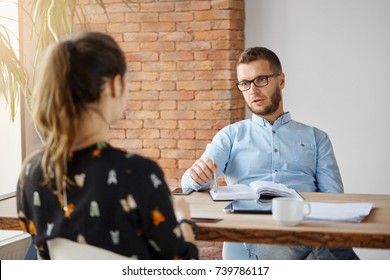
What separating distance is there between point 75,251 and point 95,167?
220 millimetres

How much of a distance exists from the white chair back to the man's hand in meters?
1.03

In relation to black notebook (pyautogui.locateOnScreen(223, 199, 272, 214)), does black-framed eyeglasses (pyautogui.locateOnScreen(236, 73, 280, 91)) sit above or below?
above

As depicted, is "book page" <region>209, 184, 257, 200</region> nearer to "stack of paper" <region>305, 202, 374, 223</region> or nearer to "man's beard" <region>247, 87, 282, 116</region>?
"stack of paper" <region>305, 202, 374, 223</region>

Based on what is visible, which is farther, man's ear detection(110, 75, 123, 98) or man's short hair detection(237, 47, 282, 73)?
man's short hair detection(237, 47, 282, 73)

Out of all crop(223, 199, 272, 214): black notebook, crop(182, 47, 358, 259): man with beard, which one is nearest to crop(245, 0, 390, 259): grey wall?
crop(182, 47, 358, 259): man with beard

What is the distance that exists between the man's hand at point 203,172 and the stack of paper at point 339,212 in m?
0.47

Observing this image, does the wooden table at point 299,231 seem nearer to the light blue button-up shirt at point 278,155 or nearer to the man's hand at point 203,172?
the man's hand at point 203,172

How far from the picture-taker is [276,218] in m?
1.96

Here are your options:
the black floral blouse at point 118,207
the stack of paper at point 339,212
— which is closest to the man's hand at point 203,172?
the stack of paper at point 339,212

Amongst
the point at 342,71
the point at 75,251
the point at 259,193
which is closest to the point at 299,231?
the point at 259,193

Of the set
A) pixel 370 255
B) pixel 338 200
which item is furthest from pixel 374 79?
pixel 338 200

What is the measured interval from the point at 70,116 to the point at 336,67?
3095 millimetres

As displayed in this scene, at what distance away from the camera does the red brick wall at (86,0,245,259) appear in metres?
4.42
